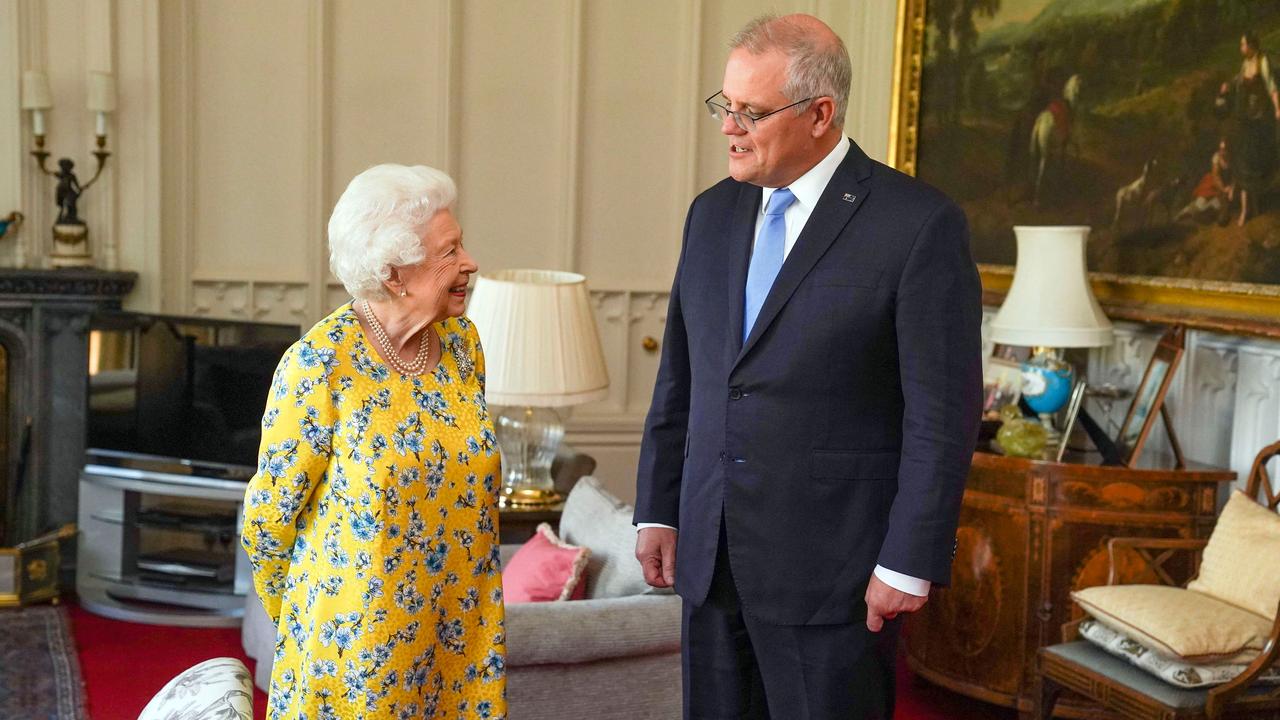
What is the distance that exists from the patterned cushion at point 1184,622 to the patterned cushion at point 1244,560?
4 cm

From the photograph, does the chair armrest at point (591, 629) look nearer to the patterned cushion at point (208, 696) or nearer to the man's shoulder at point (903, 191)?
the patterned cushion at point (208, 696)

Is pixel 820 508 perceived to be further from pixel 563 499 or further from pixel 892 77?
pixel 892 77

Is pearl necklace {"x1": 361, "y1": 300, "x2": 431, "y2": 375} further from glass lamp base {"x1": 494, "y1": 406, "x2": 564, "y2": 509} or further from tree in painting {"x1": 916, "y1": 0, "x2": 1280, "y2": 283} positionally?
tree in painting {"x1": 916, "y1": 0, "x2": 1280, "y2": 283}

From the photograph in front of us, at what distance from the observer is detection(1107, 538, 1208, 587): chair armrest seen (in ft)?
12.0

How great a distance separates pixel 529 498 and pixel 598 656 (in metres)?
1.29

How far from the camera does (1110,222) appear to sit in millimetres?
4316

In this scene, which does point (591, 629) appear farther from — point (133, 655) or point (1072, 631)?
point (133, 655)

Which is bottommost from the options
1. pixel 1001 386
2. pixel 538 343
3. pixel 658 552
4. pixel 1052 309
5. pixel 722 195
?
pixel 658 552

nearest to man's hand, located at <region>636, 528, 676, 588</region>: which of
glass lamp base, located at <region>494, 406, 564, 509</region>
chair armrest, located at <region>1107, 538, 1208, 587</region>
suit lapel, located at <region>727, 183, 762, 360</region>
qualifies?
suit lapel, located at <region>727, 183, 762, 360</region>

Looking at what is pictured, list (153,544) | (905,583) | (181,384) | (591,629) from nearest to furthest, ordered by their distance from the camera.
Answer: (905,583), (591,629), (181,384), (153,544)

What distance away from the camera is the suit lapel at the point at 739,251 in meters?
2.14

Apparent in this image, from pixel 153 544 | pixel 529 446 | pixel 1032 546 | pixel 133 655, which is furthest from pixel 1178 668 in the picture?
pixel 153 544

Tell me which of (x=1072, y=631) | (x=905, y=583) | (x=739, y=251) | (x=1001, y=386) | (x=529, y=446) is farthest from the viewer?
(x=1001, y=386)

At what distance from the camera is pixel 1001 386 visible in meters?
4.64
